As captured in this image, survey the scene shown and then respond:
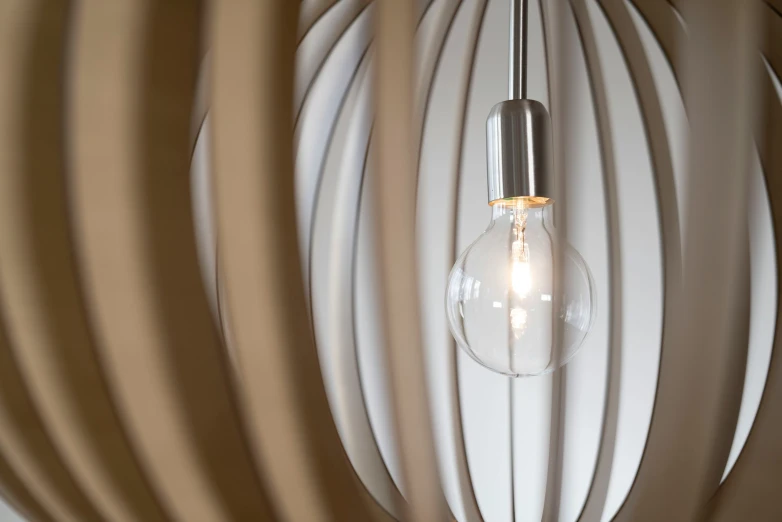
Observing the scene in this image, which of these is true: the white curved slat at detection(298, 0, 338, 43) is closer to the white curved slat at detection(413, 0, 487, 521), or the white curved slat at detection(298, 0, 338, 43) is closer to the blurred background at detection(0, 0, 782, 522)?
the blurred background at detection(0, 0, 782, 522)

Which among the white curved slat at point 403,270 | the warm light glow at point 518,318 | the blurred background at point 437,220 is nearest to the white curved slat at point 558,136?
the blurred background at point 437,220

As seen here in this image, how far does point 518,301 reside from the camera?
0.32 m

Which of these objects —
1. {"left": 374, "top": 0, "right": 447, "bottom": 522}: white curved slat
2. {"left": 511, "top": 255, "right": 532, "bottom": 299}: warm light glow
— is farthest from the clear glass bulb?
{"left": 374, "top": 0, "right": 447, "bottom": 522}: white curved slat

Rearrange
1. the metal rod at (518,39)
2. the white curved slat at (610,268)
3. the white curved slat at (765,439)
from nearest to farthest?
1. the metal rod at (518,39)
2. the white curved slat at (765,439)
3. the white curved slat at (610,268)

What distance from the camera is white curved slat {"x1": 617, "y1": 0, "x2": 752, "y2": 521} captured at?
0.40m

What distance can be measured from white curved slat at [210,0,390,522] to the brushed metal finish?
0.45 feet

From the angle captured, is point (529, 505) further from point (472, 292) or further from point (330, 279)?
point (472, 292)

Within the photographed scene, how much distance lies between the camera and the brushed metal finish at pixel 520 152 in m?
0.29

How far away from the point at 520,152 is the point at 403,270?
15 cm

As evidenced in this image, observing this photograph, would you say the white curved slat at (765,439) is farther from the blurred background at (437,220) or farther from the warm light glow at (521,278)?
the warm light glow at (521,278)

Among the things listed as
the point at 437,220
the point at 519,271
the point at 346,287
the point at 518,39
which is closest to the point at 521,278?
the point at 519,271

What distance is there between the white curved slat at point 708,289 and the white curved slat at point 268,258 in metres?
0.20

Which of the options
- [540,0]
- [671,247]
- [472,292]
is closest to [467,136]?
[540,0]

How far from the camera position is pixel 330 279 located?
531 mm
